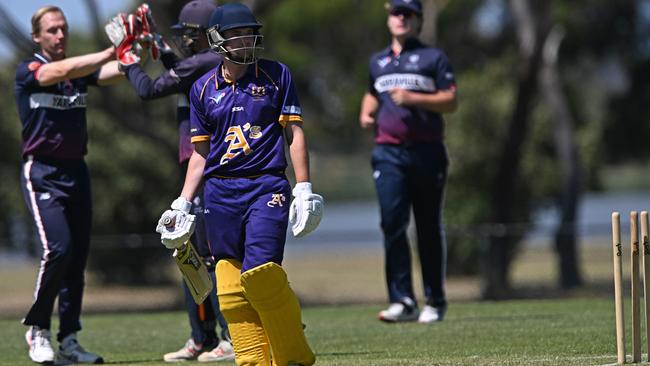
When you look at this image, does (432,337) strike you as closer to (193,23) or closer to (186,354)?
(186,354)

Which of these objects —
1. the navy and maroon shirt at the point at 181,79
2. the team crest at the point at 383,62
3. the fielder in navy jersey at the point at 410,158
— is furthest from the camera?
the team crest at the point at 383,62

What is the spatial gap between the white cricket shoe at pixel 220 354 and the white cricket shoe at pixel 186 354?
0.07 meters

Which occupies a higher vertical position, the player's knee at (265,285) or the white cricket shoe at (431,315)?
the player's knee at (265,285)

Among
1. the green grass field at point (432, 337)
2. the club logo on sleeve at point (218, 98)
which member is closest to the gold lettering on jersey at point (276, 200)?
the club logo on sleeve at point (218, 98)

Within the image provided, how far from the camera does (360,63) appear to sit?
44781mm

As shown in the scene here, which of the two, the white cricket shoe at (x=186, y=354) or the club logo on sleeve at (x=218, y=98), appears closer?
the club logo on sleeve at (x=218, y=98)

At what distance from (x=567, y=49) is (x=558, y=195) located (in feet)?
58.2

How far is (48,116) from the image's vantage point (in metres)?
8.84

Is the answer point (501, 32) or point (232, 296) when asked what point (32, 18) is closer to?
point (232, 296)

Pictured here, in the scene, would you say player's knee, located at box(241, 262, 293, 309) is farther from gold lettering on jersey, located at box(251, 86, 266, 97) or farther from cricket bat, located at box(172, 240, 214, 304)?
gold lettering on jersey, located at box(251, 86, 266, 97)

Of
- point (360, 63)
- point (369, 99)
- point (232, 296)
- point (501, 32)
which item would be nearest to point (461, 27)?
point (501, 32)

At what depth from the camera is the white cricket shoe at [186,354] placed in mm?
8789

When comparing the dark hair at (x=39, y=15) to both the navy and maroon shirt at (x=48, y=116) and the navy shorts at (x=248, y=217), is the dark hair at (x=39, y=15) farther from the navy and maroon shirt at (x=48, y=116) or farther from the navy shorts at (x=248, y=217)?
the navy shorts at (x=248, y=217)

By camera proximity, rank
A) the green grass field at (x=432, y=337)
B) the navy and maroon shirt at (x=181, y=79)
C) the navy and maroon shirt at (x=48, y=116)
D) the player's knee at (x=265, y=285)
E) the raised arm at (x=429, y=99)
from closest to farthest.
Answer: the player's knee at (x=265, y=285) < the green grass field at (x=432, y=337) < the navy and maroon shirt at (x=181, y=79) < the navy and maroon shirt at (x=48, y=116) < the raised arm at (x=429, y=99)
